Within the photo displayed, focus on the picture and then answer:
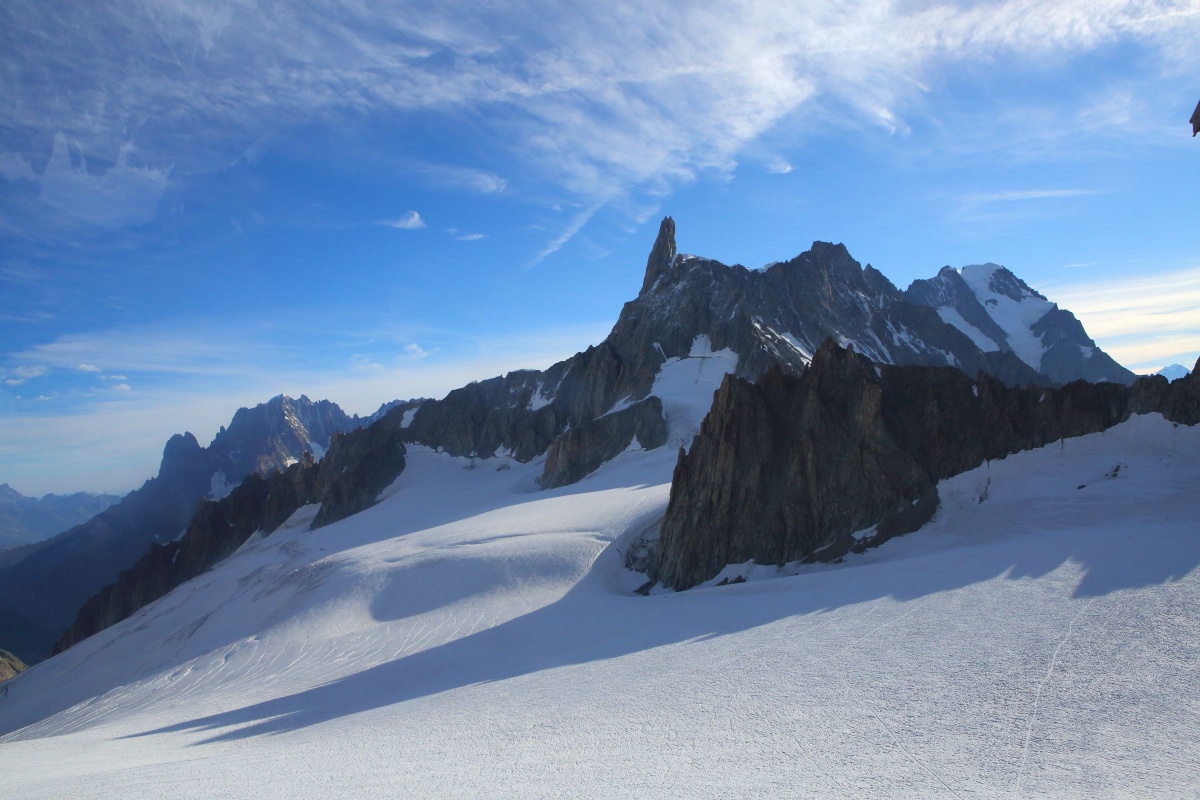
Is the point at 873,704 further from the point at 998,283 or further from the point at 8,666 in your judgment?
the point at 998,283

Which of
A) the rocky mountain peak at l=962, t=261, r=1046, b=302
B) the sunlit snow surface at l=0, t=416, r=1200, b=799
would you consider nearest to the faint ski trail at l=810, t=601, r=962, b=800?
the sunlit snow surface at l=0, t=416, r=1200, b=799

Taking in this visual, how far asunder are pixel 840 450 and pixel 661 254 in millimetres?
73597

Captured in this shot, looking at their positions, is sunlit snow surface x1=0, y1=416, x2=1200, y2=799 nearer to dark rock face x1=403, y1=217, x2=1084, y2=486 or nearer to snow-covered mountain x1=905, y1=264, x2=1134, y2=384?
dark rock face x1=403, y1=217, x2=1084, y2=486

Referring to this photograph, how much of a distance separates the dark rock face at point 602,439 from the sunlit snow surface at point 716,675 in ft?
101

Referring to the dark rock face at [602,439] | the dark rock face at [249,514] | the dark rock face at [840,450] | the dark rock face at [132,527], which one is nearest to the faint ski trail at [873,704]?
the dark rock face at [840,450]

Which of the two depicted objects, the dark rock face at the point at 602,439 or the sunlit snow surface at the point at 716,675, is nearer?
the sunlit snow surface at the point at 716,675

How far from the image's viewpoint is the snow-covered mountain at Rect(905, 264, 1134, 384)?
12912cm

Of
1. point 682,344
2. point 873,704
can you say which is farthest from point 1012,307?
point 873,704

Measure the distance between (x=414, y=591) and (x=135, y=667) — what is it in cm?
1763

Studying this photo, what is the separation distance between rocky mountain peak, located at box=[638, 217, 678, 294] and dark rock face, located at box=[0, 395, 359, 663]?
225 ft

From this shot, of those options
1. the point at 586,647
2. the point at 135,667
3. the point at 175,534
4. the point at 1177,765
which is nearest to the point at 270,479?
the point at 135,667

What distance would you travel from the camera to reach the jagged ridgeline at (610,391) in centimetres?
7344

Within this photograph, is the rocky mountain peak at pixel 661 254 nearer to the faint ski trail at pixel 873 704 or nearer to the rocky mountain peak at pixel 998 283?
the faint ski trail at pixel 873 704

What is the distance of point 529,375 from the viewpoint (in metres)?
97.4
